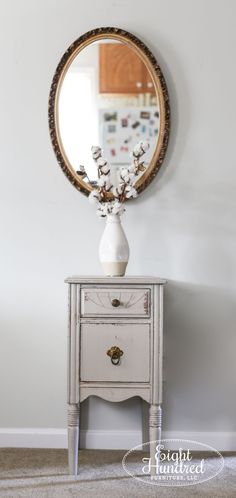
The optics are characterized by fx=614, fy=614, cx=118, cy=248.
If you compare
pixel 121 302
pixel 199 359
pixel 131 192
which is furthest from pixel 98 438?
pixel 131 192

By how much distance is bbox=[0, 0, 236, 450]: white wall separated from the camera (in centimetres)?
265

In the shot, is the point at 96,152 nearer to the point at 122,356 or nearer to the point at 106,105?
the point at 106,105

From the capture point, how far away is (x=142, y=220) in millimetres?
2666

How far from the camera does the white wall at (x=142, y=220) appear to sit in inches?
104

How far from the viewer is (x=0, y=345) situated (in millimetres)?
2678

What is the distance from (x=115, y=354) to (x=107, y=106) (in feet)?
3.56

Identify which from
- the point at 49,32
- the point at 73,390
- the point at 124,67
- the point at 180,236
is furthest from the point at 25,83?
the point at 73,390

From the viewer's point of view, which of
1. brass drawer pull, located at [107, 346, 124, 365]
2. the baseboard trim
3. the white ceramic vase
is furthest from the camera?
the baseboard trim

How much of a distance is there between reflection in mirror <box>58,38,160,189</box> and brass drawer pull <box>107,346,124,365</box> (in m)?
0.78

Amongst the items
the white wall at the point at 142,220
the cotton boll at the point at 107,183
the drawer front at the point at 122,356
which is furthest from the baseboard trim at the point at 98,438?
the cotton boll at the point at 107,183

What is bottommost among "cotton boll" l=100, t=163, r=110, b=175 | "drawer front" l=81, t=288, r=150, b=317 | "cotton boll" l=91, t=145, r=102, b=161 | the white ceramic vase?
"drawer front" l=81, t=288, r=150, b=317

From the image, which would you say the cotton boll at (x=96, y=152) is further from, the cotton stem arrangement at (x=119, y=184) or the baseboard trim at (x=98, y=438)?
the baseboard trim at (x=98, y=438)

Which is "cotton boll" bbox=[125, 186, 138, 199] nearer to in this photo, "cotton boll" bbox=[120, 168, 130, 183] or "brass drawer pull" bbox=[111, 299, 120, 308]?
"cotton boll" bbox=[120, 168, 130, 183]

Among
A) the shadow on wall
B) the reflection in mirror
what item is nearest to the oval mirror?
the reflection in mirror
